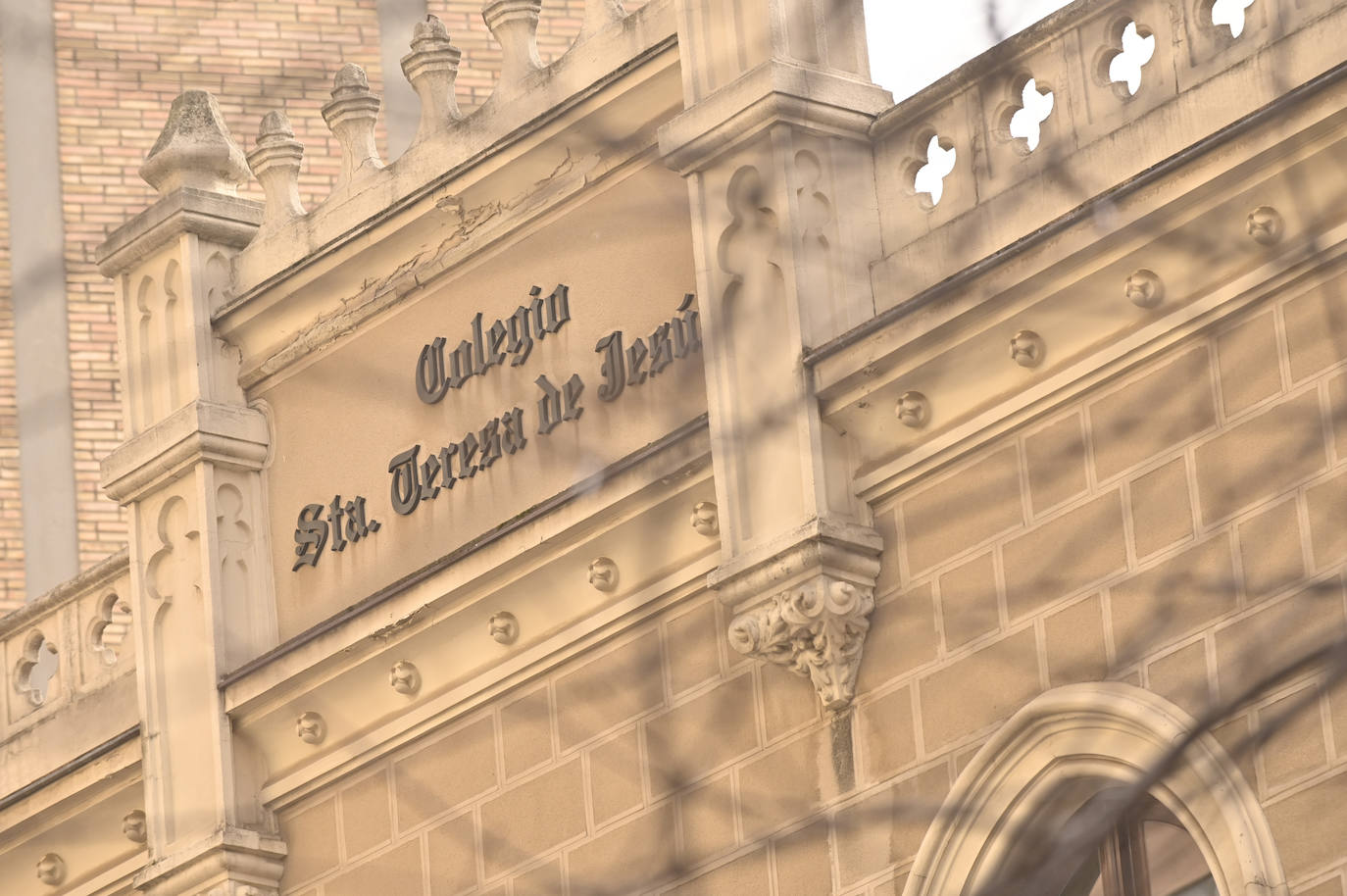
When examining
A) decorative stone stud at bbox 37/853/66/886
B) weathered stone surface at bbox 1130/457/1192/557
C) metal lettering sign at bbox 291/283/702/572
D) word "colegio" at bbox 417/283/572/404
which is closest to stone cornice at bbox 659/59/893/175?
metal lettering sign at bbox 291/283/702/572

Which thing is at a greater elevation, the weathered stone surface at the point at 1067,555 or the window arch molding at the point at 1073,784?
the weathered stone surface at the point at 1067,555

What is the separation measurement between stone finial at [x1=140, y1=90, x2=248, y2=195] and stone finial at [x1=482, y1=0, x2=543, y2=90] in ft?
5.41

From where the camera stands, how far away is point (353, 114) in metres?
14.6

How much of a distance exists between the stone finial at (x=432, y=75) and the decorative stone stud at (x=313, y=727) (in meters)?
2.41

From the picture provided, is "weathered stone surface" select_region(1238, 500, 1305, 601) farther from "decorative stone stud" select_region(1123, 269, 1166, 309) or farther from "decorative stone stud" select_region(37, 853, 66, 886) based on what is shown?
"decorative stone stud" select_region(37, 853, 66, 886)

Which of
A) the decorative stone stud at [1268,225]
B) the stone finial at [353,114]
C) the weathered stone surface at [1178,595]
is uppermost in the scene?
the stone finial at [353,114]

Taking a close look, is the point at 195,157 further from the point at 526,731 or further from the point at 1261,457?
the point at 1261,457

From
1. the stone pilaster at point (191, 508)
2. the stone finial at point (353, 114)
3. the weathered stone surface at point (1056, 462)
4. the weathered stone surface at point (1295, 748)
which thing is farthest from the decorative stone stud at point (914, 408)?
the stone pilaster at point (191, 508)

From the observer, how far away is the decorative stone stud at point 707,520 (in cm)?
1224

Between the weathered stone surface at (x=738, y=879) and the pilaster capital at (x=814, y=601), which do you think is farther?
the weathered stone surface at (x=738, y=879)

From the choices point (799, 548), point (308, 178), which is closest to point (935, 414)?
point (799, 548)

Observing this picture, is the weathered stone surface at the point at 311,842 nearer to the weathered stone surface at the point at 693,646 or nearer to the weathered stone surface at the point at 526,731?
the weathered stone surface at the point at 526,731

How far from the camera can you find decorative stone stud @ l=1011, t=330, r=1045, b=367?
447 inches

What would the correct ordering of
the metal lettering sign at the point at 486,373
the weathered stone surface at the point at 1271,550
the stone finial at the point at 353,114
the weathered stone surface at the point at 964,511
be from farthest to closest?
the stone finial at the point at 353,114, the metal lettering sign at the point at 486,373, the weathered stone surface at the point at 964,511, the weathered stone surface at the point at 1271,550
